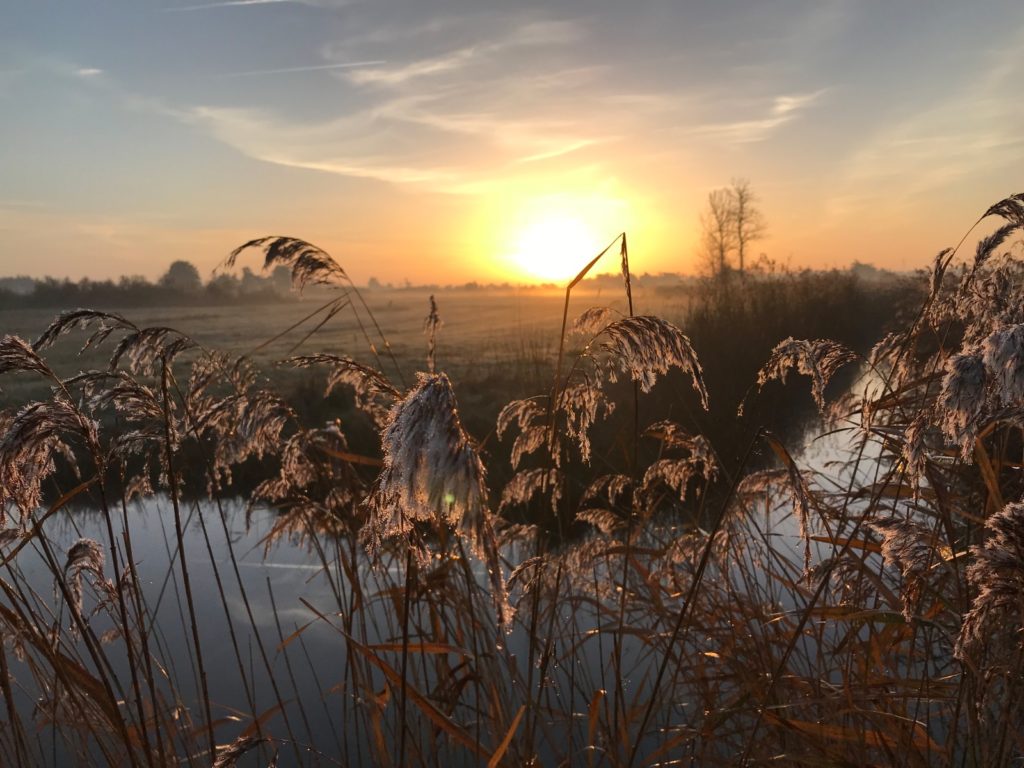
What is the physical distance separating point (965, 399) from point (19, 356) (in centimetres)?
191

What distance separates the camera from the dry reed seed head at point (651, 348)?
1.65 metres

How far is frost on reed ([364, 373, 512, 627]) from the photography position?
1.03 meters

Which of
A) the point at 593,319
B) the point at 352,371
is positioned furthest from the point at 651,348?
the point at 352,371

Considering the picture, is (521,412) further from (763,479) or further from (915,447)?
(915,447)

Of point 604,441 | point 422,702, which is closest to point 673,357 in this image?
point 422,702

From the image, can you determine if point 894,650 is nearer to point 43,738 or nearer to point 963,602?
point 963,602

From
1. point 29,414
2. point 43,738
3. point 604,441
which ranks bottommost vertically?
point 43,738

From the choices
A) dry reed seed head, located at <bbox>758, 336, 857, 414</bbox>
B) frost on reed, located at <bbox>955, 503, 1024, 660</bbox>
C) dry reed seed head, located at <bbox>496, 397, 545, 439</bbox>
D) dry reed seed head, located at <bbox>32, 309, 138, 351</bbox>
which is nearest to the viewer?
frost on reed, located at <bbox>955, 503, 1024, 660</bbox>

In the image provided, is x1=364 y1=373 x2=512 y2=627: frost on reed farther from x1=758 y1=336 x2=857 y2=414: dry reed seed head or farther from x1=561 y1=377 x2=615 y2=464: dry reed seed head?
x1=758 y1=336 x2=857 y2=414: dry reed seed head

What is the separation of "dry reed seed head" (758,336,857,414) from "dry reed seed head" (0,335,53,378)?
5.66 ft

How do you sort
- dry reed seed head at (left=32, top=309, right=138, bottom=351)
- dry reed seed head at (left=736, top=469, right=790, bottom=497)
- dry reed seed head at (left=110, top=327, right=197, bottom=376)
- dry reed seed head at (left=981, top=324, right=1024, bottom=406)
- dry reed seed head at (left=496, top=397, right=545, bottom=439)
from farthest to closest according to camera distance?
1. dry reed seed head at (left=736, top=469, right=790, bottom=497)
2. dry reed seed head at (left=496, top=397, right=545, bottom=439)
3. dry reed seed head at (left=110, top=327, right=197, bottom=376)
4. dry reed seed head at (left=32, top=309, right=138, bottom=351)
5. dry reed seed head at (left=981, top=324, right=1024, bottom=406)

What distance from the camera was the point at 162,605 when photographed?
5641mm

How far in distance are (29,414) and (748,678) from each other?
2.09 m

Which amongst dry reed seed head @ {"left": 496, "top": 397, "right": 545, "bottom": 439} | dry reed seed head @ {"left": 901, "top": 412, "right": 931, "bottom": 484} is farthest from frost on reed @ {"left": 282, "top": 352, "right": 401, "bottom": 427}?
dry reed seed head @ {"left": 901, "top": 412, "right": 931, "bottom": 484}
